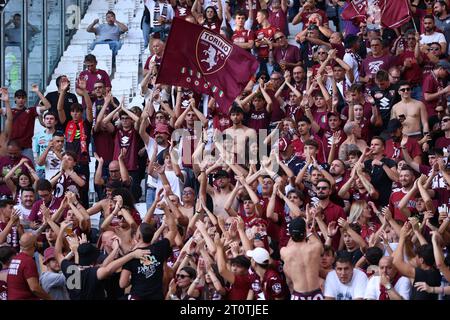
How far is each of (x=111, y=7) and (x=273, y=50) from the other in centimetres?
401

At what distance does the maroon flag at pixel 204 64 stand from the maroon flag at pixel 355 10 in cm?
427

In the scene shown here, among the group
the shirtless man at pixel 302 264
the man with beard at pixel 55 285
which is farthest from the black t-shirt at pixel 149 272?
the shirtless man at pixel 302 264

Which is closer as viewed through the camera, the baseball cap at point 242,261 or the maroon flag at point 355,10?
the baseball cap at point 242,261

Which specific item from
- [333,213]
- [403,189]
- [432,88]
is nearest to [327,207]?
[333,213]

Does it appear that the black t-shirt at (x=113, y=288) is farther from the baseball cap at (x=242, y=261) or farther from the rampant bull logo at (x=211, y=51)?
the rampant bull logo at (x=211, y=51)

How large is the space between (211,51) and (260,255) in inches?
165

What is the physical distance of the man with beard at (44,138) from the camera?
23.7 meters

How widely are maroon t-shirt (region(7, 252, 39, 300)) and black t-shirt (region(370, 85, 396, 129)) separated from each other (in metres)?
6.70

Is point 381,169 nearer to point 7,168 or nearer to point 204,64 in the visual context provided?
point 204,64

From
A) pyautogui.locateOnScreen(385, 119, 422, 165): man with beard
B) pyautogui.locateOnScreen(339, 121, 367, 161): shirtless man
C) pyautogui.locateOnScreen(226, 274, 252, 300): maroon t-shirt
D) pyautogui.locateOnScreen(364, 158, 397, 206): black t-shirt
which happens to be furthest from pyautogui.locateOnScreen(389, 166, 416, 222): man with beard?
pyautogui.locateOnScreen(226, 274, 252, 300): maroon t-shirt

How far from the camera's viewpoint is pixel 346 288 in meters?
18.2

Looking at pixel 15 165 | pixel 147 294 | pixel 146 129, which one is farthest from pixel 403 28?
pixel 147 294
